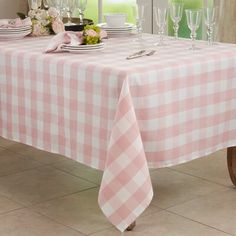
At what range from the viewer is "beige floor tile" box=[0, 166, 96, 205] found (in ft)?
10.5

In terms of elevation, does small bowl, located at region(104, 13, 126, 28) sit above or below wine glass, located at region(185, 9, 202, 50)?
below

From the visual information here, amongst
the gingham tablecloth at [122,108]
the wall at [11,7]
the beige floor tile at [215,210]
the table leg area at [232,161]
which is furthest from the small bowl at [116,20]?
the wall at [11,7]

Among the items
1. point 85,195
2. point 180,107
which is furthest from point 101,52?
point 85,195

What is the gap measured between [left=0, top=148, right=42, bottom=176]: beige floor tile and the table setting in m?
0.60

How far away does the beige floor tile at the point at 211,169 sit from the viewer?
3400 mm

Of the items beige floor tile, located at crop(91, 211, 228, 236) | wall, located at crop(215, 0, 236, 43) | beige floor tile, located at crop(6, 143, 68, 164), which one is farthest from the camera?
wall, located at crop(215, 0, 236, 43)

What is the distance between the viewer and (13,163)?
12.3 feet

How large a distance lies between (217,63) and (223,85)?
11cm

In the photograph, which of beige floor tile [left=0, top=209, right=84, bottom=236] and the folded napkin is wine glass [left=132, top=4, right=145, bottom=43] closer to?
the folded napkin

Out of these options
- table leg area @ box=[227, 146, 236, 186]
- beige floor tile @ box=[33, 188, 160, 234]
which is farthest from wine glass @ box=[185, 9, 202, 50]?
beige floor tile @ box=[33, 188, 160, 234]

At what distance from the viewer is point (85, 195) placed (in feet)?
10.4

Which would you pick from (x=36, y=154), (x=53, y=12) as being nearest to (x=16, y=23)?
(x=53, y=12)

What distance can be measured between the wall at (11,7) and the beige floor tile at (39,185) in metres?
2.06

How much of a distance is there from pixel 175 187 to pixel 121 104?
954 mm
